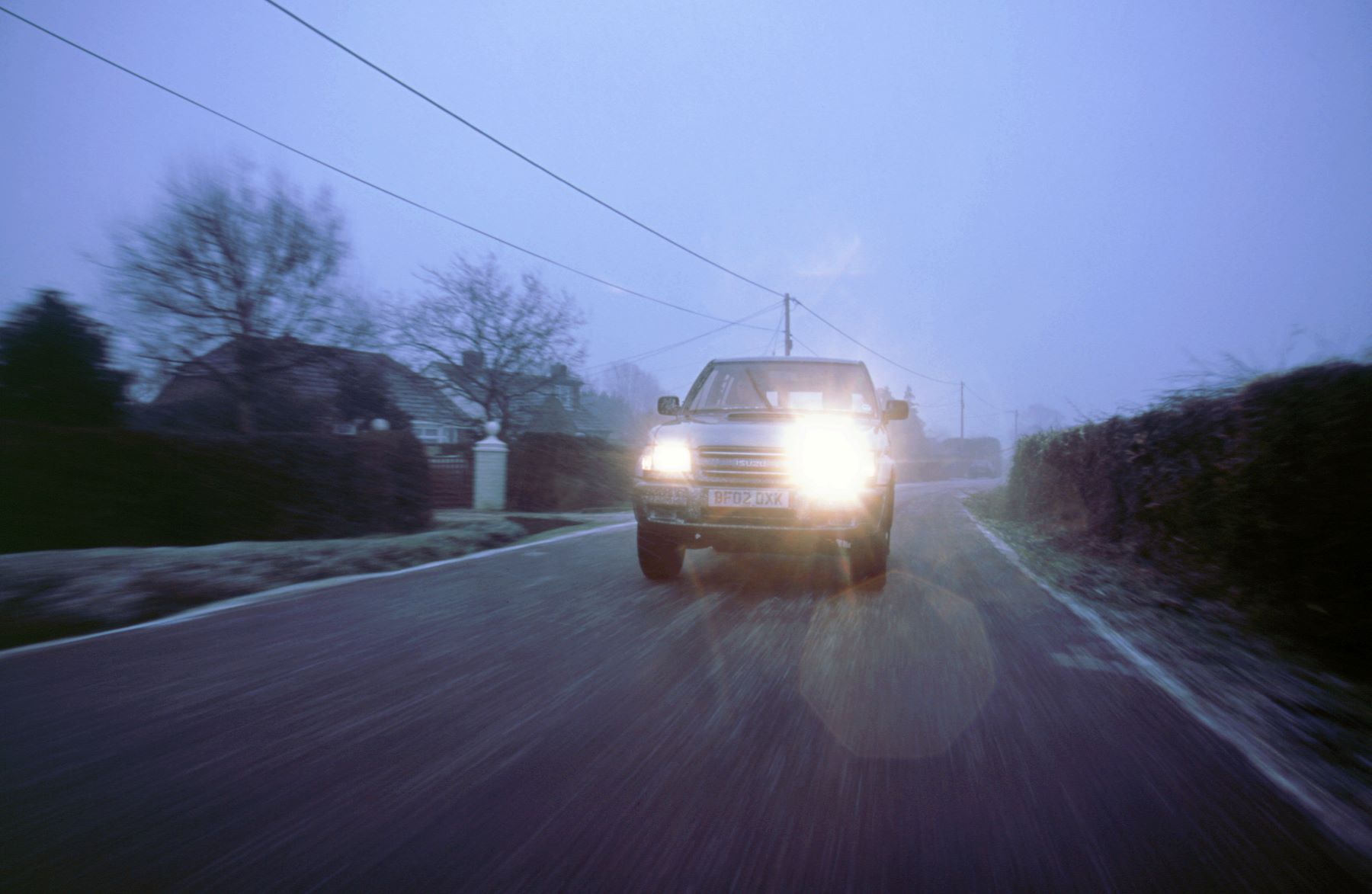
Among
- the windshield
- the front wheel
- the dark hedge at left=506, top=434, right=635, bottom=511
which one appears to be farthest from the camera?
the dark hedge at left=506, top=434, right=635, bottom=511

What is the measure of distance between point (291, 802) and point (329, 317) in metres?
23.0

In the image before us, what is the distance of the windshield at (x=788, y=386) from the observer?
24.5ft

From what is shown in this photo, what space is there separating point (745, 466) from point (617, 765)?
3.42m

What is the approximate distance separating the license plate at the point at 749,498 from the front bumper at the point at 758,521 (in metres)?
0.03

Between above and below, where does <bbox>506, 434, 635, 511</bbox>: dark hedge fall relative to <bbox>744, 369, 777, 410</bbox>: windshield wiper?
below

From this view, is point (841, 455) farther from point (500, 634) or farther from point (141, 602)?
point (141, 602)

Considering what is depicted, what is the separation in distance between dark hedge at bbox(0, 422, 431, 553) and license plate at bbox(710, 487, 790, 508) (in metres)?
7.24

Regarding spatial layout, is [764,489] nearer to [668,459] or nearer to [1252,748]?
[668,459]

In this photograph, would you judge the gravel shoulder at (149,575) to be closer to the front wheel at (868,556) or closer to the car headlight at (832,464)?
the car headlight at (832,464)

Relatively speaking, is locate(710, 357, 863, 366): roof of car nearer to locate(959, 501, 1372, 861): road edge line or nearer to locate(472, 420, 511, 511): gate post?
locate(959, 501, 1372, 861): road edge line

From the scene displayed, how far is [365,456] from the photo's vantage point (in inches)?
452

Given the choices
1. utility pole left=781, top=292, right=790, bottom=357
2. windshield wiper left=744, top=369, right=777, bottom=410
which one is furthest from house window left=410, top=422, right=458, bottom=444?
windshield wiper left=744, top=369, right=777, bottom=410

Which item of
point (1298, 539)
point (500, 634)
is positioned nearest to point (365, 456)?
point (500, 634)

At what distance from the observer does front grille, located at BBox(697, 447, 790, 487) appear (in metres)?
5.77
